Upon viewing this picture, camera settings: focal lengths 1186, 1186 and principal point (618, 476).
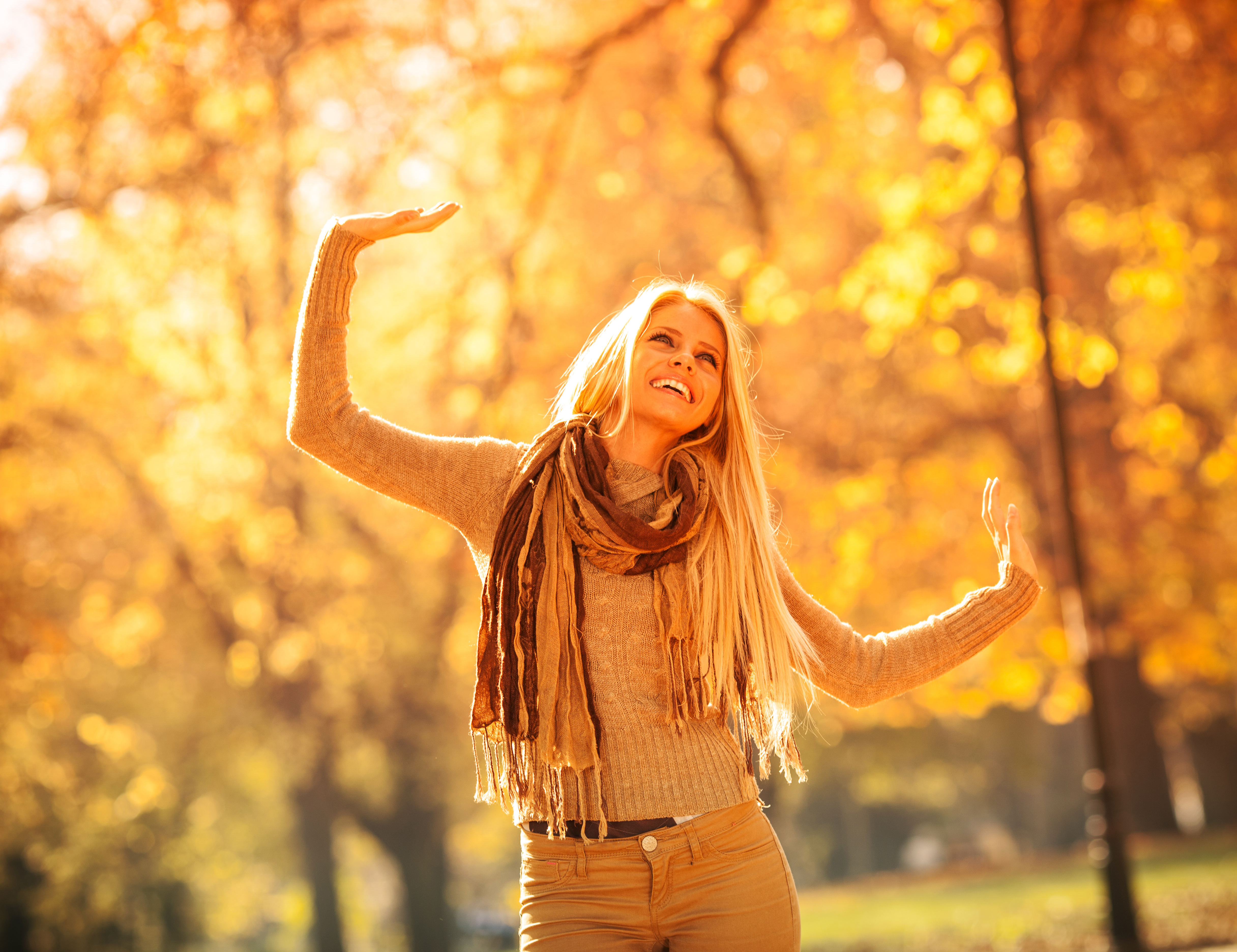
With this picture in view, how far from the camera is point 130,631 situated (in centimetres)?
1254

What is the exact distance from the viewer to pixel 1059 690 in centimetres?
1326

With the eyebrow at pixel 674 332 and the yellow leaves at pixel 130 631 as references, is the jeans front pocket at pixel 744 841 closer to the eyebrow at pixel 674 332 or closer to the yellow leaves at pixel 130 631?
the eyebrow at pixel 674 332

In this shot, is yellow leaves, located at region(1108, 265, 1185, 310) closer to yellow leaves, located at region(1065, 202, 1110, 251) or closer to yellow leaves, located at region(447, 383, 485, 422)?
yellow leaves, located at region(1065, 202, 1110, 251)

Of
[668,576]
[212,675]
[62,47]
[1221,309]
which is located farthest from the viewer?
[212,675]

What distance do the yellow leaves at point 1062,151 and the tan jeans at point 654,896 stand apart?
6.02 metres

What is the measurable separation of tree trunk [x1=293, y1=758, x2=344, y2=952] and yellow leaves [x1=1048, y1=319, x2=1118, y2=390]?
36.2 ft

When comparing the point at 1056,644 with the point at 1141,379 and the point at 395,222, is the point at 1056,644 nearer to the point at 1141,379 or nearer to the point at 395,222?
the point at 1141,379

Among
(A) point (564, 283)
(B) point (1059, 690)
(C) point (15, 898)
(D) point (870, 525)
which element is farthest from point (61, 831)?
(B) point (1059, 690)

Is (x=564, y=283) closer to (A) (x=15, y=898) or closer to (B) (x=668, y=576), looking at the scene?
(B) (x=668, y=576)

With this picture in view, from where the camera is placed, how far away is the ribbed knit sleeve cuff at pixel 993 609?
2781 mm

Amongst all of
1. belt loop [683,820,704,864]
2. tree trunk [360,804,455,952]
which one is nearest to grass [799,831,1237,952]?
tree trunk [360,804,455,952]

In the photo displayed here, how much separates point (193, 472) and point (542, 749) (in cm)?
861

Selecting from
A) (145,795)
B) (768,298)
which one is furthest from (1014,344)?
(145,795)

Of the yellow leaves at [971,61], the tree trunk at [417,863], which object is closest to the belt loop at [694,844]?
the yellow leaves at [971,61]
